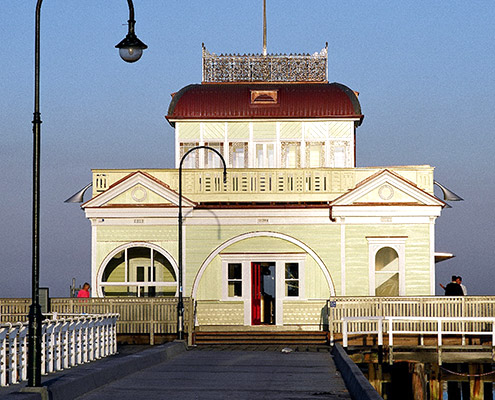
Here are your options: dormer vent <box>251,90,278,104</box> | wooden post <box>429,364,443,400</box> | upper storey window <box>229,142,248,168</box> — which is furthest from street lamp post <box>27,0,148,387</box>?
dormer vent <box>251,90,278,104</box>

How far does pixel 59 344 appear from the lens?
62.0 feet

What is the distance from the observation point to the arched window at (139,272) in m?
36.9

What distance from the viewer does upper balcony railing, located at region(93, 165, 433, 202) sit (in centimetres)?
3591

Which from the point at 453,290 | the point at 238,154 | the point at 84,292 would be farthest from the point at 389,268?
the point at 84,292

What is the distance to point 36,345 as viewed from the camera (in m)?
14.4

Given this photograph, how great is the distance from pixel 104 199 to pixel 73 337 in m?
16.0

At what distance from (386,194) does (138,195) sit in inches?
346

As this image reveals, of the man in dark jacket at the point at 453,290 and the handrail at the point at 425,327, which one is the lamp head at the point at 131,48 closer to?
the handrail at the point at 425,327

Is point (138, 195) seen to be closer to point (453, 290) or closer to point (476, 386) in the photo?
point (453, 290)

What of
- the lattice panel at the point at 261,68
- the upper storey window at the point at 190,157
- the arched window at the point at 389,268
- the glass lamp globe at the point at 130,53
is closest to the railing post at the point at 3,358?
the glass lamp globe at the point at 130,53

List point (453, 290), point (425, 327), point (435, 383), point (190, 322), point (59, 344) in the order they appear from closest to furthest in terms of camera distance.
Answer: point (59, 344)
point (435, 383)
point (425, 327)
point (190, 322)
point (453, 290)

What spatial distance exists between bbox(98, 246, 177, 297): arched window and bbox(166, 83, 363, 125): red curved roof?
19.1 ft

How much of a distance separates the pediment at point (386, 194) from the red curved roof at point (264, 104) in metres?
5.14

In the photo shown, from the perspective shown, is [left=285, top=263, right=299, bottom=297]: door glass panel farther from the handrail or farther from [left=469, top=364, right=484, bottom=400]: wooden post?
[left=469, top=364, right=484, bottom=400]: wooden post
